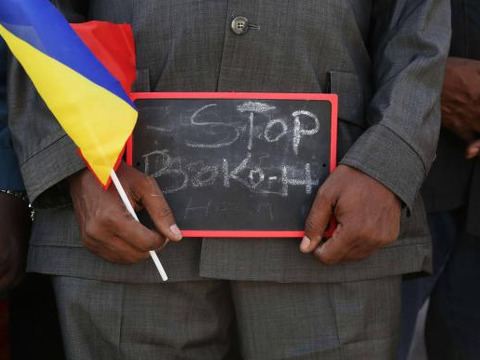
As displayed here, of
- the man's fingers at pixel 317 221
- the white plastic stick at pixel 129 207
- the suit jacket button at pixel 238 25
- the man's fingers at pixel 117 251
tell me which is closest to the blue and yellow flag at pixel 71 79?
the white plastic stick at pixel 129 207

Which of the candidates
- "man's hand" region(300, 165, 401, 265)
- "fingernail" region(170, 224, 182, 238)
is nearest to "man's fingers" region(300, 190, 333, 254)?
"man's hand" region(300, 165, 401, 265)

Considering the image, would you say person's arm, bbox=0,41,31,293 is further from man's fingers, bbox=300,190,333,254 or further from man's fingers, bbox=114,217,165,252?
man's fingers, bbox=300,190,333,254

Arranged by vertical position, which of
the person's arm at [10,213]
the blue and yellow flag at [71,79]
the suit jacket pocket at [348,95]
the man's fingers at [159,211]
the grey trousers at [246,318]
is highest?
the blue and yellow flag at [71,79]

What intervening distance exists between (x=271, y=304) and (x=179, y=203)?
0.26m

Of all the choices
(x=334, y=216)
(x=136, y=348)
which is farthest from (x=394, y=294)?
(x=136, y=348)

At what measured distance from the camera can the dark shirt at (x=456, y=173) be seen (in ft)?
5.57

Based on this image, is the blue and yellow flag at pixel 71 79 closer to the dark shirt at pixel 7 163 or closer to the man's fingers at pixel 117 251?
the man's fingers at pixel 117 251

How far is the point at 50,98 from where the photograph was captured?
1.29m

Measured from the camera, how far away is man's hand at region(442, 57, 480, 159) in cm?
161

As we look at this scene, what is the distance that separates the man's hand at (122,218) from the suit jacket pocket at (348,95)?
39cm

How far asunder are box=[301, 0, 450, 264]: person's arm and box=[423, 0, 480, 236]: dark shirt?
248mm

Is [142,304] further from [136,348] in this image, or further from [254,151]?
[254,151]

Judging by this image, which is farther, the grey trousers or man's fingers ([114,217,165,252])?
the grey trousers

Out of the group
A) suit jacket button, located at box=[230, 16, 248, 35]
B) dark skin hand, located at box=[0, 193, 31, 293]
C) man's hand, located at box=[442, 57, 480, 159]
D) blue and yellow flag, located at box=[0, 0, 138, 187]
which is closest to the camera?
blue and yellow flag, located at box=[0, 0, 138, 187]
